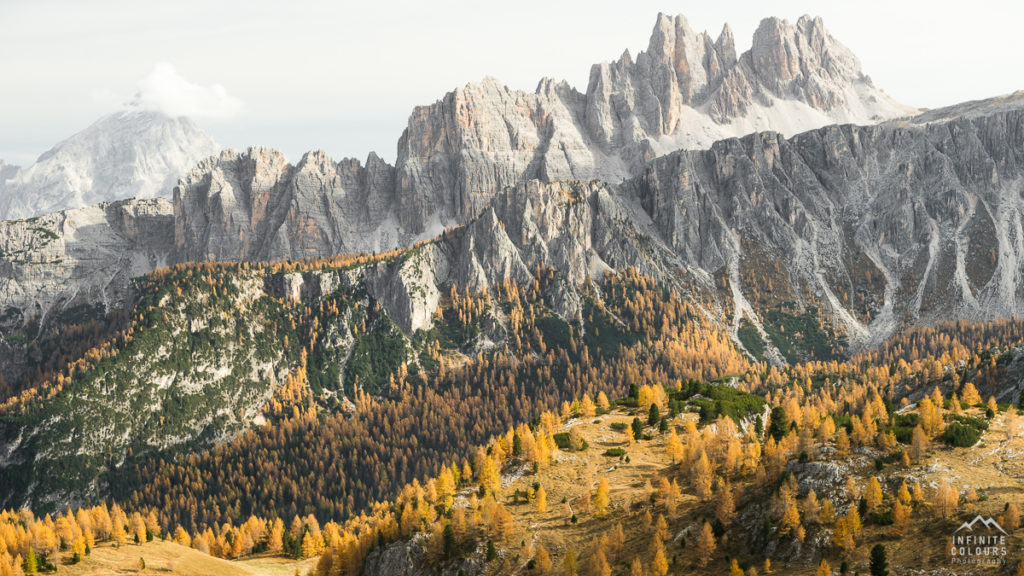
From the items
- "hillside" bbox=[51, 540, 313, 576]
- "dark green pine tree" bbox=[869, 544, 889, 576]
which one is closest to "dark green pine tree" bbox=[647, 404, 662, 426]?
"dark green pine tree" bbox=[869, 544, 889, 576]

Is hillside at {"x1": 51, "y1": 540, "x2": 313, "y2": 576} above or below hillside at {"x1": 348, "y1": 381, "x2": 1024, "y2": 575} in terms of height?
below

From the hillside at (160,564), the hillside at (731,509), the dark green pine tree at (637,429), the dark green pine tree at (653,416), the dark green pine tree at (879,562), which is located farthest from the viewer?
the dark green pine tree at (653,416)

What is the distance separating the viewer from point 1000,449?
9806 cm

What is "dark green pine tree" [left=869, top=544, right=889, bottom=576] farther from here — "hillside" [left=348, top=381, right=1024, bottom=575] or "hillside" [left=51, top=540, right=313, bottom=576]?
"hillside" [left=51, top=540, right=313, bottom=576]

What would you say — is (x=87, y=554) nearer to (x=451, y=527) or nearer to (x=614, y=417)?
Result: (x=451, y=527)

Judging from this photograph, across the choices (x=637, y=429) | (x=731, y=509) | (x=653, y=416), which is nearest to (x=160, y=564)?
(x=637, y=429)

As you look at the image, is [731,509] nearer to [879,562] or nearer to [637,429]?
[879,562]

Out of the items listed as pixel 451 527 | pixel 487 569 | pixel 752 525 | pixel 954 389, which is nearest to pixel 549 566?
pixel 487 569

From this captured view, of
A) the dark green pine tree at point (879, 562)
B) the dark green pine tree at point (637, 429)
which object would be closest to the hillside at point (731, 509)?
the dark green pine tree at point (879, 562)

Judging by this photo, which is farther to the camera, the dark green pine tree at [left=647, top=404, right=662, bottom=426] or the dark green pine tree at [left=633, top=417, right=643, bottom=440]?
the dark green pine tree at [left=647, top=404, right=662, bottom=426]

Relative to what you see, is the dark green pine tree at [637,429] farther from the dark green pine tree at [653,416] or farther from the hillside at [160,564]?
the hillside at [160,564]

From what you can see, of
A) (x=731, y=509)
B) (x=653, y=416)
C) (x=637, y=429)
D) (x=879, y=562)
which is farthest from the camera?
(x=653, y=416)

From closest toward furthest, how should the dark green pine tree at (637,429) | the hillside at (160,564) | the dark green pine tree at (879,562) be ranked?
the dark green pine tree at (879,562)
the dark green pine tree at (637,429)
the hillside at (160,564)

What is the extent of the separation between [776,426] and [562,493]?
37760 millimetres
